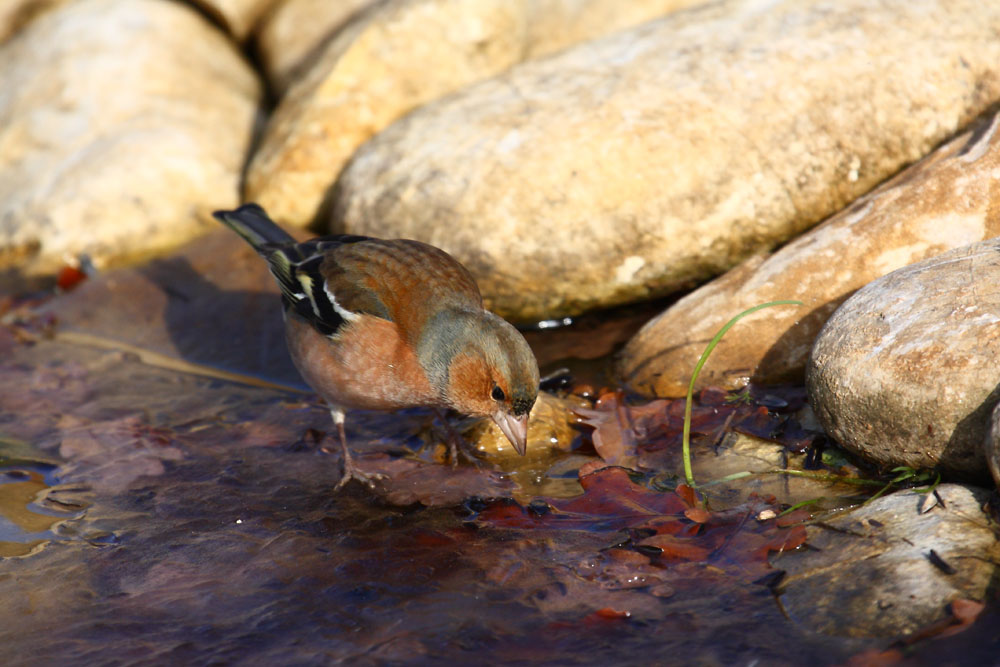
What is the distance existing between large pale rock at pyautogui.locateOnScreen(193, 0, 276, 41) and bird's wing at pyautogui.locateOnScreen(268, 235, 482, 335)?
186 inches

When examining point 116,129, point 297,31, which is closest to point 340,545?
point 116,129

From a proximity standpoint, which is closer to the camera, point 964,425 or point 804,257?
point 964,425

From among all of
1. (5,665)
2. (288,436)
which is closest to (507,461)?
(288,436)

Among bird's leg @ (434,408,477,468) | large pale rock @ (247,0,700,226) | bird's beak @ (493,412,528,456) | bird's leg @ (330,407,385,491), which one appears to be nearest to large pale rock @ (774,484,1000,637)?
bird's beak @ (493,412,528,456)

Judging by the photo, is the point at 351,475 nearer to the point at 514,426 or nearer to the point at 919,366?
the point at 514,426

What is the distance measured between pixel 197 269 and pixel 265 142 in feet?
3.88

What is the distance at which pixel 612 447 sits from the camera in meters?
4.45

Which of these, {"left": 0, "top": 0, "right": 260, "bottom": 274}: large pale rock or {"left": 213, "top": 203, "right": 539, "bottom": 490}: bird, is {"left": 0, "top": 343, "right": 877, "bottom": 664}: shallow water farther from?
{"left": 0, "top": 0, "right": 260, "bottom": 274}: large pale rock

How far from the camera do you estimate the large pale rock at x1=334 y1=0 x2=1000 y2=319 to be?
5.52 m

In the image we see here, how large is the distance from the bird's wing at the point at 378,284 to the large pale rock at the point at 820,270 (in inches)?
45.2

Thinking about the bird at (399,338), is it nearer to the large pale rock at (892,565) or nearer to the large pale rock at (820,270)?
the large pale rock at (820,270)

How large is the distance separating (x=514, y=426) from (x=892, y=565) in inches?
62.9

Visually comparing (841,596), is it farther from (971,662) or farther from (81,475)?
(81,475)

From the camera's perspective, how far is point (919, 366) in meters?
3.54
